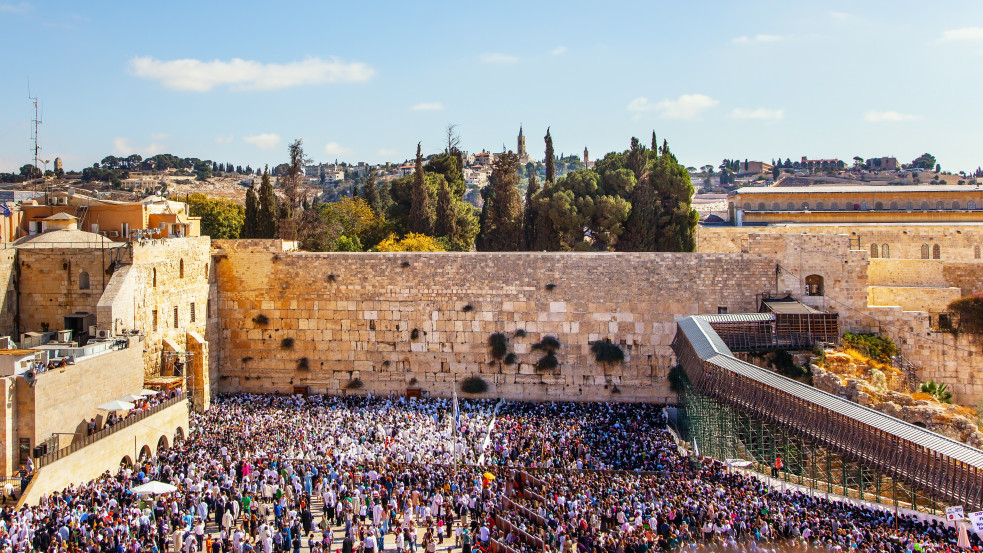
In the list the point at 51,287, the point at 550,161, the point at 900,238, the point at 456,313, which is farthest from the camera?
the point at 550,161

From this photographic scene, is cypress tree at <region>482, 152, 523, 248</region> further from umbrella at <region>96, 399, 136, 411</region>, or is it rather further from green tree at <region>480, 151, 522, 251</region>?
umbrella at <region>96, 399, 136, 411</region>

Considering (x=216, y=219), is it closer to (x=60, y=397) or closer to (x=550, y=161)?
(x=550, y=161)

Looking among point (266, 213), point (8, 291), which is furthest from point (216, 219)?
point (8, 291)

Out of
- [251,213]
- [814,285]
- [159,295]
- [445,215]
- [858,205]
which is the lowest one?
[814,285]

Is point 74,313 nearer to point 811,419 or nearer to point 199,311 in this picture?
point 199,311

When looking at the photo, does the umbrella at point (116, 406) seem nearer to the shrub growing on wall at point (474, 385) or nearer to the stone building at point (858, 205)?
the shrub growing on wall at point (474, 385)

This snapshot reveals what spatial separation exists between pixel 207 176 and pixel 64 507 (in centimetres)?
10403

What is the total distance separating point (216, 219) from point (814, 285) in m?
33.1

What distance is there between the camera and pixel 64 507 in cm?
1542

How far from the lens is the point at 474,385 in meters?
25.8

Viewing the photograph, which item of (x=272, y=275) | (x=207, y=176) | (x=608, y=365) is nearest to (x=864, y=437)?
(x=608, y=365)

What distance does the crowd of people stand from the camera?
13.3 metres

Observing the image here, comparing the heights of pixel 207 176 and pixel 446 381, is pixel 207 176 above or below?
above

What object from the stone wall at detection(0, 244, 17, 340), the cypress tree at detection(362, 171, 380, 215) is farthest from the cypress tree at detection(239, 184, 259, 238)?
the stone wall at detection(0, 244, 17, 340)
